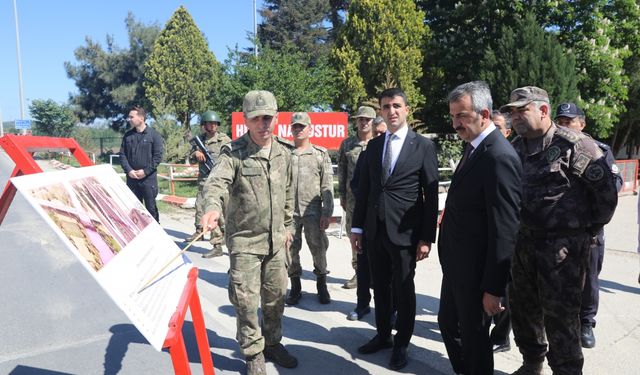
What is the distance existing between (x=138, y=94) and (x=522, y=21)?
97.2 ft

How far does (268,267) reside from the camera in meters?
3.40

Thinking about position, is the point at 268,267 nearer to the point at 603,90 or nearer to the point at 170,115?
the point at 603,90

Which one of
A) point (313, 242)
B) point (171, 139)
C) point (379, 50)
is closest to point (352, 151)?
point (313, 242)

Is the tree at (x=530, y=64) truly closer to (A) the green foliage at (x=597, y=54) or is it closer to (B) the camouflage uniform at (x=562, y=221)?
(A) the green foliage at (x=597, y=54)

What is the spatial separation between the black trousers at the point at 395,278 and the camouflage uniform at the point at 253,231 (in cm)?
70

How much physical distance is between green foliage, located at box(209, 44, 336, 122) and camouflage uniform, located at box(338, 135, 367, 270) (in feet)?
Result: 37.7

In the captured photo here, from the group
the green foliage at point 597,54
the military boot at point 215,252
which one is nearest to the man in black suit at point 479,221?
the military boot at point 215,252

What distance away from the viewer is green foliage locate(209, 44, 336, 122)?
1639 cm

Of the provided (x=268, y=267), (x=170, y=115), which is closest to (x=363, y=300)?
(x=268, y=267)

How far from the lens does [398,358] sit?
11.2 feet

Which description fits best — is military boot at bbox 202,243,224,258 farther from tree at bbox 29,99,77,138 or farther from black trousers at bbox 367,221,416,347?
tree at bbox 29,99,77,138

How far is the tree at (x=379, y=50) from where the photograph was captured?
19.3 metres

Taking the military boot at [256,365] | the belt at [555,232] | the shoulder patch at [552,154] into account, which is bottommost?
the military boot at [256,365]

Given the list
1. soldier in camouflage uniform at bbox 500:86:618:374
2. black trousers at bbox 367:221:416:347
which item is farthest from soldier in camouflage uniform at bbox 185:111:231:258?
soldier in camouflage uniform at bbox 500:86:618:374
